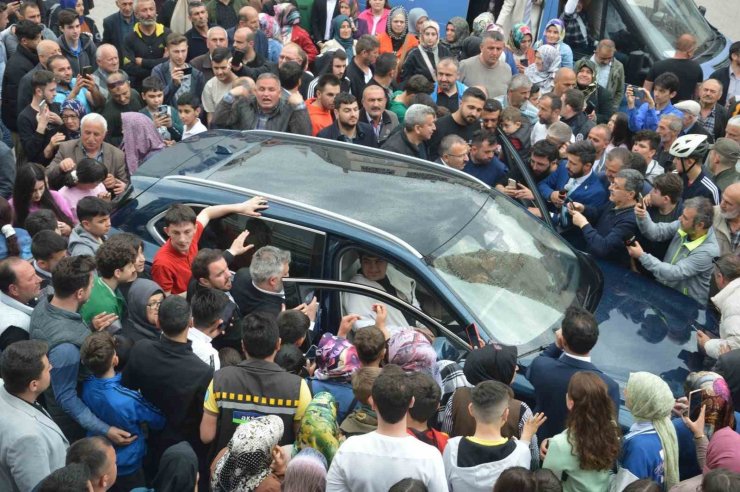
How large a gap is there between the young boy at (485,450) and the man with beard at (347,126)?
15.2ft

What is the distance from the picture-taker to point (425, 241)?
6562mm

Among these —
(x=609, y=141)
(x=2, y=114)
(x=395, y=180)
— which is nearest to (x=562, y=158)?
(x=609, y=141)

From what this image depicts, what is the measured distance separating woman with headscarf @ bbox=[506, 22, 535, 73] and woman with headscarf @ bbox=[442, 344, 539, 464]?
8409mm

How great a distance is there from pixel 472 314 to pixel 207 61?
595cm

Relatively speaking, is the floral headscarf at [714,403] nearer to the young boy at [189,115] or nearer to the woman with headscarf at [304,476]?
the woman with headscarf at [304,476]

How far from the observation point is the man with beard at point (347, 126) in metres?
9.32

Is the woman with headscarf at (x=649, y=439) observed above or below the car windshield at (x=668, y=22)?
above

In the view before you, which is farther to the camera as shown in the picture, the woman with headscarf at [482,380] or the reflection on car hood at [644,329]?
the reflection on car hood at [644,329]

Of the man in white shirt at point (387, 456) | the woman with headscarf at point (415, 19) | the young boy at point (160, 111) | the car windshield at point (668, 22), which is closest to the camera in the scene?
the man in white shirt at point (387, 456)

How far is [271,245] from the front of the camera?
22.5ft

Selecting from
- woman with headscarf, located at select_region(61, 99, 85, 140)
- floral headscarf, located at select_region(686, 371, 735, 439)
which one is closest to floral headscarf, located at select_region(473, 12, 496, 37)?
woman with headscarf, located at select_region(61, 99, 85, 140)

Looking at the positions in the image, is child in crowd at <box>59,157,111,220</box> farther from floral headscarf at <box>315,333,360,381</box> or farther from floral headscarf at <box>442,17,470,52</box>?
floral headscarf at <box>442,17,470,52</box>

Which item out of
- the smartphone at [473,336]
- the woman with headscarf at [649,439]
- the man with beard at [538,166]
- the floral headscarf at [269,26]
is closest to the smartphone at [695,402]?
the woman with headscarf at [649,439]

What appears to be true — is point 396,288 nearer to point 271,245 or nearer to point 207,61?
point 271,245
